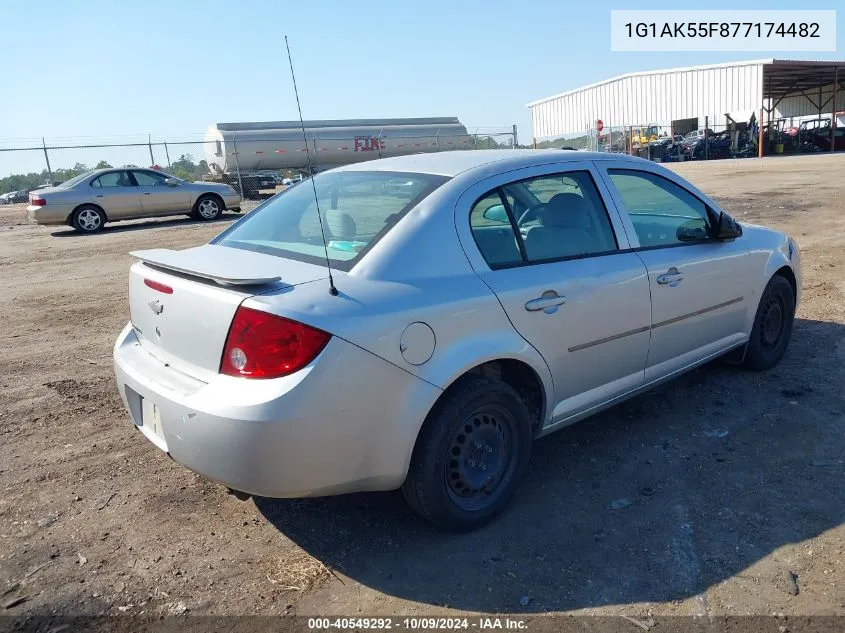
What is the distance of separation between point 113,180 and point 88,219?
3.52 ft

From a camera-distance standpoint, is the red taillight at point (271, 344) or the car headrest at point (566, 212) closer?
the red taillight at point (271, 344)

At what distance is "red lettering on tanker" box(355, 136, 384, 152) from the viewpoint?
28719mm

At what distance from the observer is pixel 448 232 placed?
3.08m

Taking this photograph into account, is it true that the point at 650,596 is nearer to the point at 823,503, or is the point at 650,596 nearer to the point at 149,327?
the point at 823,503

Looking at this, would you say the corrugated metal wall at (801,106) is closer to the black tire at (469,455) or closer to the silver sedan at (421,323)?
the silver sedan at (421,323)

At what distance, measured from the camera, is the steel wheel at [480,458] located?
308 cm

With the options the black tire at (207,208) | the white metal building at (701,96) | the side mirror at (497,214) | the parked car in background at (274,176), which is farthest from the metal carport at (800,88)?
the side mirror at (497,214)

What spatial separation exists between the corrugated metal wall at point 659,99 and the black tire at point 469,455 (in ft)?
146

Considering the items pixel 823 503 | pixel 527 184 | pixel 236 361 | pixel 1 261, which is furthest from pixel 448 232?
pixel 1 261

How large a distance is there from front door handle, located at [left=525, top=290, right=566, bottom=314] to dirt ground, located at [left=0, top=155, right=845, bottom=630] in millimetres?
933

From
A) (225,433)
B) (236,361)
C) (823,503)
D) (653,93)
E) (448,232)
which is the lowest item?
(823,503)

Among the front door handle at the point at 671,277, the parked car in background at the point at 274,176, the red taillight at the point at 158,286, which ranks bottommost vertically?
the front door handle at the point at 671,277

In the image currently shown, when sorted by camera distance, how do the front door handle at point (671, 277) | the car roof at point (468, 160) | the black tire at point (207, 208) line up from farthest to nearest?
the black tire at point (207, 208) < the front door handle at point (671, 277) < the car roof at point (468, 160)

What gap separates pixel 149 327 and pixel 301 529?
1.17 metres
